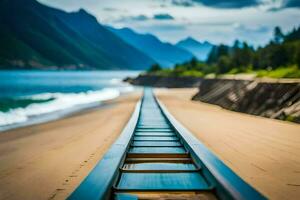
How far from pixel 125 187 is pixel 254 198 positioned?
1709 millimetres

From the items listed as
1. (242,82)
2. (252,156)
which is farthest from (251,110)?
(252,156)

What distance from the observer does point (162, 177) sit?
544 centimetres

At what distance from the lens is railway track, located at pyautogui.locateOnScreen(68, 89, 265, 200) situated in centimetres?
430

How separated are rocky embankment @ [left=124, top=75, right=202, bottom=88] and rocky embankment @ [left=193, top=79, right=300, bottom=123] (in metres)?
54.4

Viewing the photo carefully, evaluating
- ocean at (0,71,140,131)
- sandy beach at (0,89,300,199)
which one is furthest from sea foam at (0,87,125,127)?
sandy beach at (0,89,300,199)

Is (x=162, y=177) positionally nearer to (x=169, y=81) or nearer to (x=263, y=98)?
(x=263, y=98)

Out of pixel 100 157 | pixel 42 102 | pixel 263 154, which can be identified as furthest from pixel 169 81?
pixel 100 157

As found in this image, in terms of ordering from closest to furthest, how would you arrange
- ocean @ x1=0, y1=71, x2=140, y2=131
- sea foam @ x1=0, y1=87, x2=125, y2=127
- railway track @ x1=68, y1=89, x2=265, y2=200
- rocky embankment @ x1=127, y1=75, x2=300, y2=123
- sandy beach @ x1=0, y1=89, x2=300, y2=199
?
railway track @ x1=68, y1=89, x2=265, y2=200 → sandy beach @ x1=0, y1=89, x2=300, y2=199 → rocky embankment @ x1=127, y1=75, x2=300, y2=123 → sea foam @ x1=0, y1=87, x2=125, y2=127 → ocean @ x1=0, y1=71, x2=140, y2=131

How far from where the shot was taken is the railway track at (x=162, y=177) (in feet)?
14.1

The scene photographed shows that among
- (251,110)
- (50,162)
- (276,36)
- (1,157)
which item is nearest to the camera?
(50,162)

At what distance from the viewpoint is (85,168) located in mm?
6801

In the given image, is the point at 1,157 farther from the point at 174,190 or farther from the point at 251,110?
the point at 251,110

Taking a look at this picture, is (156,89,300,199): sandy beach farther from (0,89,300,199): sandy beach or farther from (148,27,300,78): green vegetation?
(148,27,300,78): green vegetation

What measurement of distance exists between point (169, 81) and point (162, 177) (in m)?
88.8
